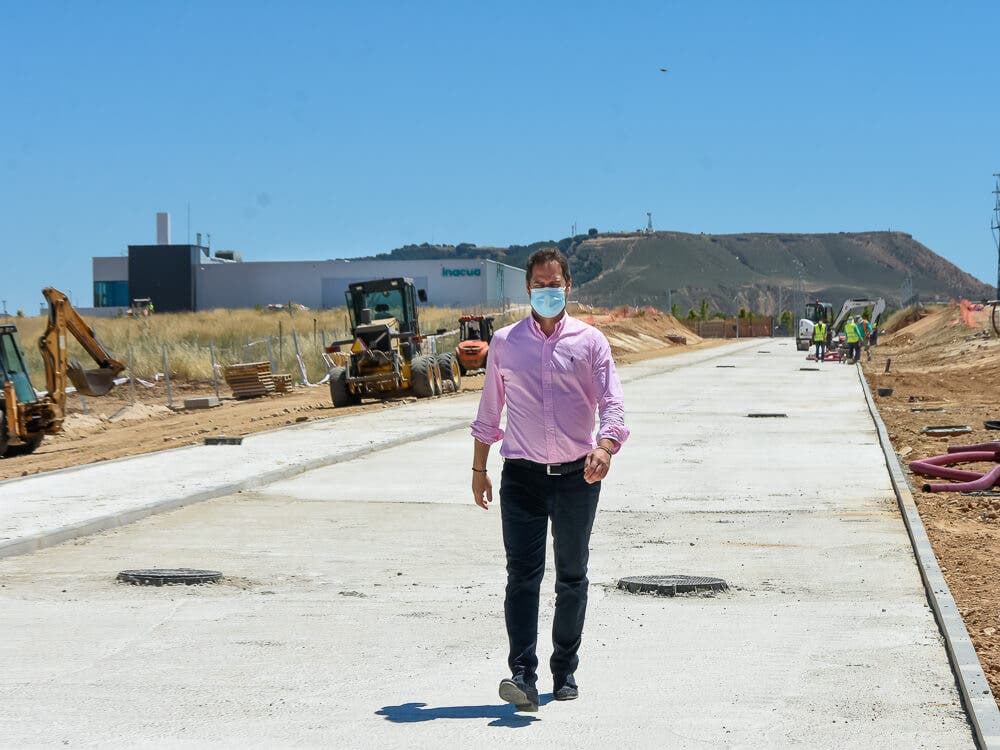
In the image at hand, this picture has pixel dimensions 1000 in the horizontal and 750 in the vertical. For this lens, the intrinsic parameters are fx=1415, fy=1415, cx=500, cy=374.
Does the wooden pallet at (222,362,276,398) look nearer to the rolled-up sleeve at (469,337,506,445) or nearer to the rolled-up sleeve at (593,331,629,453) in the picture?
the rolled-up sleeve at (469,337,506,445)

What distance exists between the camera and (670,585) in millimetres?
8859

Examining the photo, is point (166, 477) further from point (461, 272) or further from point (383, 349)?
point (461, 272)

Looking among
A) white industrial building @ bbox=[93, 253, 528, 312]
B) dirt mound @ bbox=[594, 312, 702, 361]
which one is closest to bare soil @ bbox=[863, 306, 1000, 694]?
dirt mound @ bbox=[594, 312, 702, 361]

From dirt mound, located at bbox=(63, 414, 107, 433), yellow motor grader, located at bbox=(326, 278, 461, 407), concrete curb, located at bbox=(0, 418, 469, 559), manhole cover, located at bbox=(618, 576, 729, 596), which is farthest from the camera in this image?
dirt mound, located at bbox=(63, 414, 107, 433)

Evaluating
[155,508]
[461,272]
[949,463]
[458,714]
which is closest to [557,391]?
[458,714]

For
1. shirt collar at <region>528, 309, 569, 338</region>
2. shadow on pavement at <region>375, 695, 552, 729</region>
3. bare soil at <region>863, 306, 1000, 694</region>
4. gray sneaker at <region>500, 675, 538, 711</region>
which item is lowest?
bare soil at <region>863, 306, 1000, 694</region>

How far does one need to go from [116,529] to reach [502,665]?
5.86 metres

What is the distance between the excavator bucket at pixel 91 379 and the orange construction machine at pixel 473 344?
14.7m

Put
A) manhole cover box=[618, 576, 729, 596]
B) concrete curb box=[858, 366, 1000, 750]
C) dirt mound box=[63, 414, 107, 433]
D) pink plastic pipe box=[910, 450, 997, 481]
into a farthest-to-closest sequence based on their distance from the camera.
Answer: dirt mound box=[63, 414, 107, 433]
pink plastic pipe box=[910, 450, 997, 481]
manhole cover box=[618, 576, 729, 596]
concrete curb box=[858, 366, 1000, 750]

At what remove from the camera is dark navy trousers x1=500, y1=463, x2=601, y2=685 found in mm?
6062

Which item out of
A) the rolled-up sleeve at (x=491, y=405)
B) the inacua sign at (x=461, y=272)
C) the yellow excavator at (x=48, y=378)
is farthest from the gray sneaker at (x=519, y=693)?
the inacua sign at (x=461, y=272)

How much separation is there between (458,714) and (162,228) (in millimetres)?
108131

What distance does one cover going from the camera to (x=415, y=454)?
18.2 meters

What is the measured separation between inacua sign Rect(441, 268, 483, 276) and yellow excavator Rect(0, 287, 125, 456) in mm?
79459
